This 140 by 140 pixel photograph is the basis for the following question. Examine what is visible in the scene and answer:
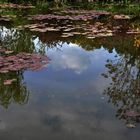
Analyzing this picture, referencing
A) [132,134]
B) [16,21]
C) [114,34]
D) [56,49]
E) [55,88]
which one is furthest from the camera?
[16,21]

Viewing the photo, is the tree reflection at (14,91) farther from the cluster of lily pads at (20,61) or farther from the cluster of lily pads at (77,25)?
the cluster of lily pads at (77,25)

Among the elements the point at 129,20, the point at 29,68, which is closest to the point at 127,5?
the point at 129,20

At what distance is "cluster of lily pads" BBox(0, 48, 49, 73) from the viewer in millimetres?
7875

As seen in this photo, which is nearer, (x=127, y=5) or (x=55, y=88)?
(x=55, y=88)

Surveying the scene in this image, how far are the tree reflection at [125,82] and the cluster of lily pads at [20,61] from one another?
1.48 meters

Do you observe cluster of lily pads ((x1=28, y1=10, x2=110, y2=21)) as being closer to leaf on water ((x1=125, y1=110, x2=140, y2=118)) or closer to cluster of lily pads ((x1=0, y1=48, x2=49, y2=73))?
cluster of lily pads ((x1=0, y1=48, x2=49, y2=73))

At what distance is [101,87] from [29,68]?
5.57ft

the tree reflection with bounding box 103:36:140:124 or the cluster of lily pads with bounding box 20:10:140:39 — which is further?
the cluster of lily pads with bounding box 20:10:140:39

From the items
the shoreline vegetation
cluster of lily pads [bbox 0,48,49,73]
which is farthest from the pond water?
the shoreline vegetation

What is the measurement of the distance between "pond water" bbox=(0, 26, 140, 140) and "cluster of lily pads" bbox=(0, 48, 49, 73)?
0.18 metres

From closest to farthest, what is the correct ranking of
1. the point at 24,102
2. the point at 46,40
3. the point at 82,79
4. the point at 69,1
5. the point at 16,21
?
the point at 24,102, the point at 82,79, the point at 46,40, the point at 16,21, the point at 69,1

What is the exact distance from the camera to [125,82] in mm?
7465

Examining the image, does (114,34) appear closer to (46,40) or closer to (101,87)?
(46,40)

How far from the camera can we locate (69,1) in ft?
67.3
